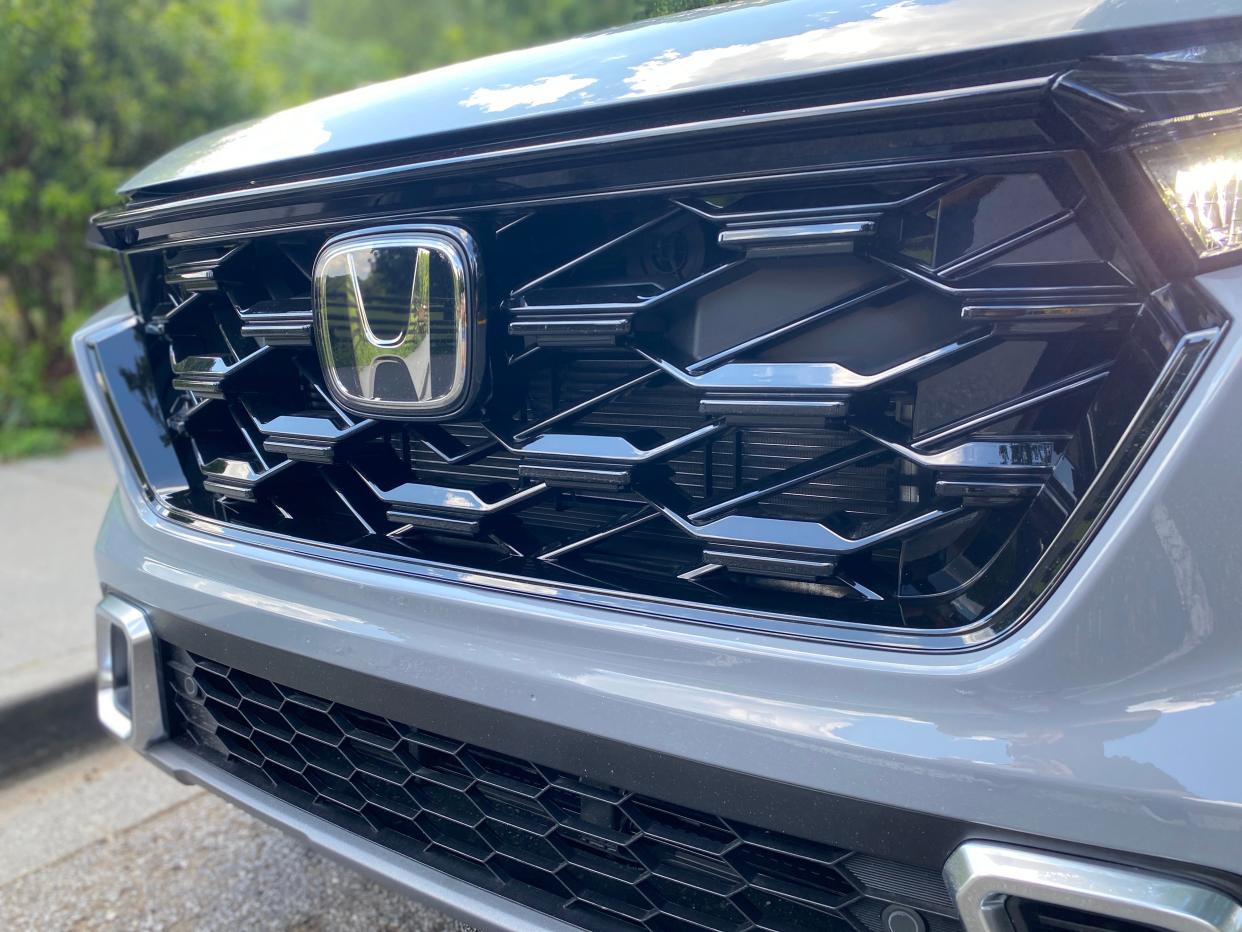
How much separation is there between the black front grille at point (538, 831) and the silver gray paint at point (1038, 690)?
0.13 m

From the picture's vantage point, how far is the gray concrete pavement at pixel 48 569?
2900mm

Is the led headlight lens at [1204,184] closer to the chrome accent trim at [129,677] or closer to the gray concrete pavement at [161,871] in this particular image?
the chrome accent trim at [129,677]

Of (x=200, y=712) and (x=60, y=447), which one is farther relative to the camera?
(x=60, y=447)

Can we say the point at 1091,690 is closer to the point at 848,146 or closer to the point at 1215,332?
the point at 1215,332

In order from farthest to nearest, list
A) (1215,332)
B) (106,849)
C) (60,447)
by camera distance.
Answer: (60,447) < (106,849) < (1215,332)

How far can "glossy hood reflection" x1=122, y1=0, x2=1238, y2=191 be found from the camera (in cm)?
84

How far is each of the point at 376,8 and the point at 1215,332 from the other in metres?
21.4

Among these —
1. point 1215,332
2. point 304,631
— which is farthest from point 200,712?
point 1215,332

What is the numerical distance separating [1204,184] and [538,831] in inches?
40.4

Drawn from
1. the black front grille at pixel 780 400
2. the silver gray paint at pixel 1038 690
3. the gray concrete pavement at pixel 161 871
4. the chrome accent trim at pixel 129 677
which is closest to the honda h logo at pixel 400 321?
the black front grille at pixel 780 400

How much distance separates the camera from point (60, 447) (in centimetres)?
588

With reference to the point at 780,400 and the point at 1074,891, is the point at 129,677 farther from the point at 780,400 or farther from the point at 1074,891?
the point at 1074,891

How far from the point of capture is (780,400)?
39.8 inches

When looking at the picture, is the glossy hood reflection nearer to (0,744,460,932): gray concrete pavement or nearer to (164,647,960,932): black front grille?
(164,647,960,932): black front grille
